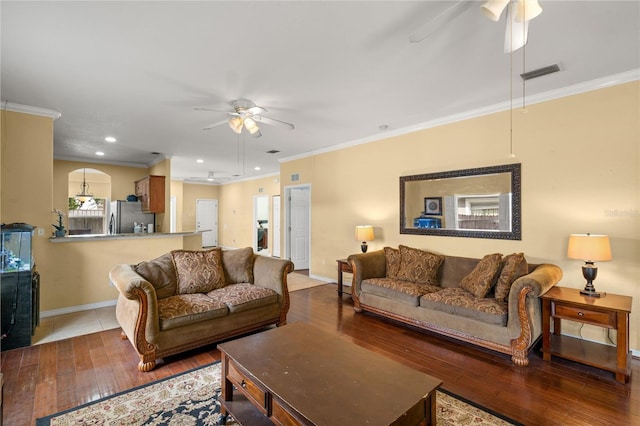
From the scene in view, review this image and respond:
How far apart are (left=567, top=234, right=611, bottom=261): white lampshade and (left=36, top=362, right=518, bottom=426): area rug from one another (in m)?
1.67

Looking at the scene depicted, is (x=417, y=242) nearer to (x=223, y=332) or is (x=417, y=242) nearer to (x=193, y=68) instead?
(x=223, y=332)

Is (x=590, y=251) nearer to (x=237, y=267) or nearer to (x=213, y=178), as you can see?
(x=237, y=267)

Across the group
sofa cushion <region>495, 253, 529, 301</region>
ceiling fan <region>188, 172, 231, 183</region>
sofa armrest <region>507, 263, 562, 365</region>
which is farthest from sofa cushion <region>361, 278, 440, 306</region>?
ceiling fan <region>188, 172, 231, 183</region>

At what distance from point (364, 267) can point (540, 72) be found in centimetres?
289

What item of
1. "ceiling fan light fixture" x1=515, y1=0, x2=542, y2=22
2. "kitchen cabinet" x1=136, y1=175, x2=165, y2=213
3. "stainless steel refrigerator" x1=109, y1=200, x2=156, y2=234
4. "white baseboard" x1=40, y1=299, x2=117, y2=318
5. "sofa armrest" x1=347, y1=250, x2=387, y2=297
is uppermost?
"ceiling fan light fixture" x1=515, y1=0, x2=542, y2=22

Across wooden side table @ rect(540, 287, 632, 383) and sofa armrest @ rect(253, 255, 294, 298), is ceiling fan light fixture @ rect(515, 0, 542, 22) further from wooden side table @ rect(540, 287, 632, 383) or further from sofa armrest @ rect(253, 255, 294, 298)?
sofa armrest @ rect(253, 255, 294, 298)

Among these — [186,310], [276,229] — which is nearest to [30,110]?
[186,310]

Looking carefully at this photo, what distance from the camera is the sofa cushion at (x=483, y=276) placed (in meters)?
3.15

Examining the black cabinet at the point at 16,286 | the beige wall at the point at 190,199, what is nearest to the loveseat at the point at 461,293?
the black cabinet at the point at 16,286

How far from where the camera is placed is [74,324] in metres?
3.65

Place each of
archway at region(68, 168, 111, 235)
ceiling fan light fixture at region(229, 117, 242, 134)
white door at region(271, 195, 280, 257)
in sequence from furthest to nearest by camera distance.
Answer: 1. archway at region(68, 168, 111, 235)
2. white door at region(271, 195, 280, 257)
3. ceiling fan light fixture at region(229, 117, 242, 134)

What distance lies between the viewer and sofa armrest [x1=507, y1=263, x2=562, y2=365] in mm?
2619

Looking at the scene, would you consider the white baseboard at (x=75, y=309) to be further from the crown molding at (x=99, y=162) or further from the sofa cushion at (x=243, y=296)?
the crown molding at (x=99, y=162)

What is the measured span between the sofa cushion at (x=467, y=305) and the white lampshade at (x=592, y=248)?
79 centimetres
